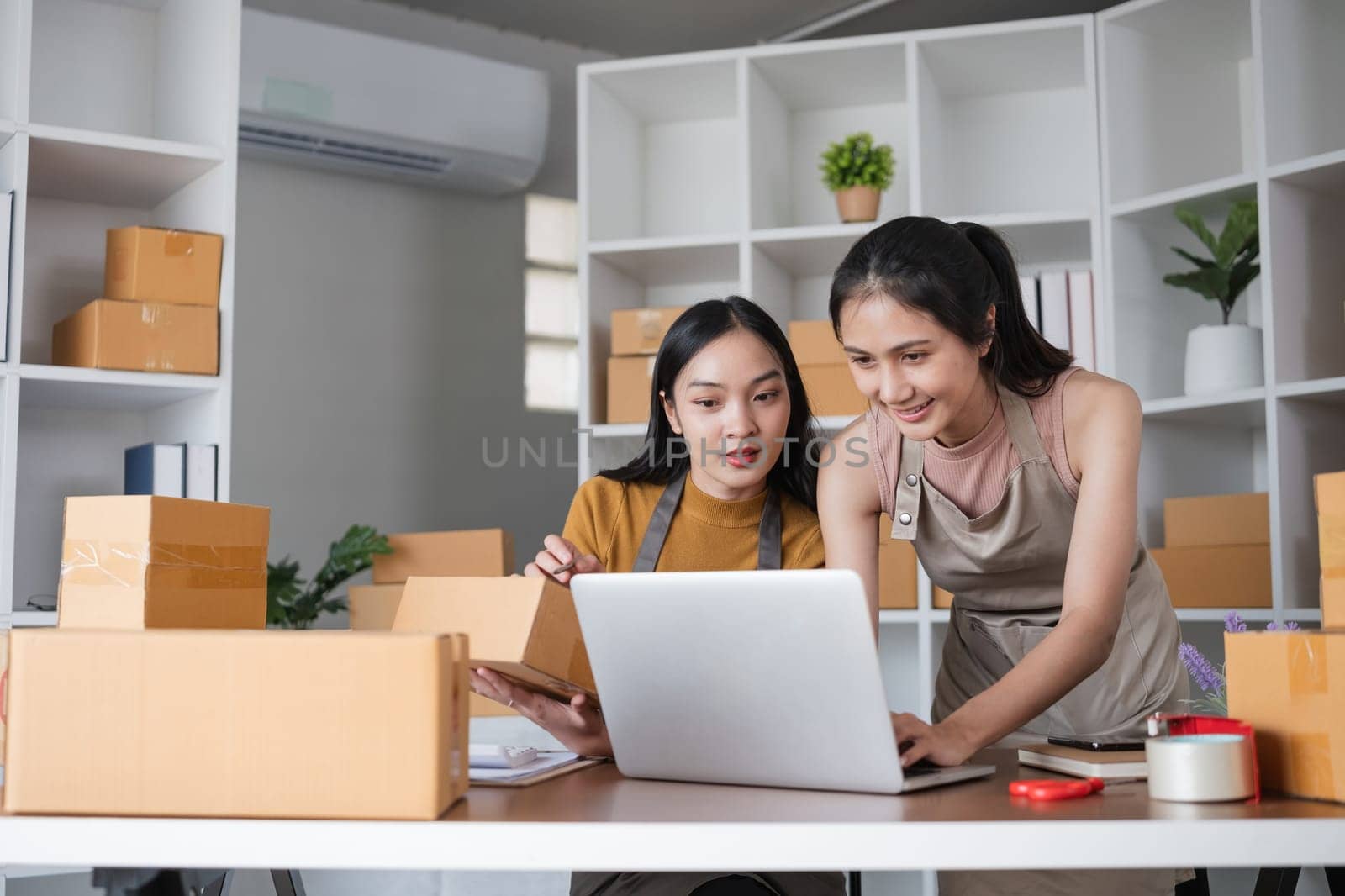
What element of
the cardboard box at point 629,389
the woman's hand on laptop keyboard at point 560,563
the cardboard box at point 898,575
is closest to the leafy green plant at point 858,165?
the cardboard box at point 629,389

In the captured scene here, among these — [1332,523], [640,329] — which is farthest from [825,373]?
[1332,523]

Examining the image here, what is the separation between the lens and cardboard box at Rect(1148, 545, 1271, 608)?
8.46 ft

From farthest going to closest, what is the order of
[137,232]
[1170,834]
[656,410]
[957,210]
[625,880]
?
[957,210], [137,232], [656,410], [625,880], [1170,834]

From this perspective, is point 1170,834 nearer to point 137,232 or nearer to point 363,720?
point 363,720

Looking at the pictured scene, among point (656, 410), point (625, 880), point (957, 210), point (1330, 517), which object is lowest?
point (625, 880)

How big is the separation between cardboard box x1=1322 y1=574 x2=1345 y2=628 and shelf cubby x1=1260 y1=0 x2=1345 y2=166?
5.93ft

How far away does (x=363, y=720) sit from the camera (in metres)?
0.94

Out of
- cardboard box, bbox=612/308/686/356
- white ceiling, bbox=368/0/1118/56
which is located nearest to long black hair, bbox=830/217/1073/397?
cardboard box, bbox=612/308/686/356

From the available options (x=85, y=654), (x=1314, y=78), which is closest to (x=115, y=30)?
(x=85, y=654)

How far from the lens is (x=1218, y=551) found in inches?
104

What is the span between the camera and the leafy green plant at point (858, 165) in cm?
304

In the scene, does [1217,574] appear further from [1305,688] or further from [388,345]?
[388,345]

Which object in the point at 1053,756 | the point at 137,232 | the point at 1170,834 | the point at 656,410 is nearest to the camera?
the point at 1170,834

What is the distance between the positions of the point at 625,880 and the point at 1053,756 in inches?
19.0
